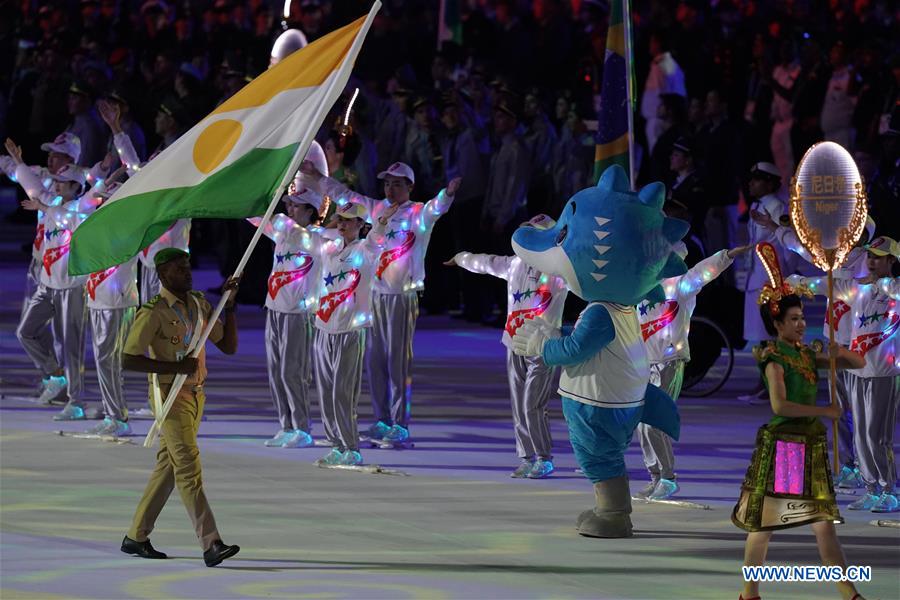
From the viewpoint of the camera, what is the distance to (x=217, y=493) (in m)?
13.9

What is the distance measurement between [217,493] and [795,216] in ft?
14.7

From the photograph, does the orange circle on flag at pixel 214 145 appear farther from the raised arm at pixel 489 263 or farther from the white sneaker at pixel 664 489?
the white sneaker at pixel 664 489

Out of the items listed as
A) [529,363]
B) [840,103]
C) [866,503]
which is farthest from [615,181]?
[840,103]

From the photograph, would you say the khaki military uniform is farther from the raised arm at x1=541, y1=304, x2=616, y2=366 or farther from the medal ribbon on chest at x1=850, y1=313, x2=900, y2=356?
the medal ribbon on chest at x1=850, y1=313, x2=900, y2=356

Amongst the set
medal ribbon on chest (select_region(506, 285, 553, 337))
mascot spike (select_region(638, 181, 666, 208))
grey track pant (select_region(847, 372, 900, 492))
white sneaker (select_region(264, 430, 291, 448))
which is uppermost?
mascot spike (select_region(638, 181, 666, 208))

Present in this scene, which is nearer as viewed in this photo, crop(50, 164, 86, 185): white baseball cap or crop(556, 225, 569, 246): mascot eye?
crop(556, 225, 569, 246): mascot eye

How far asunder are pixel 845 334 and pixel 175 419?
4804mm

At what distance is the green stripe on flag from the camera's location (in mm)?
11734

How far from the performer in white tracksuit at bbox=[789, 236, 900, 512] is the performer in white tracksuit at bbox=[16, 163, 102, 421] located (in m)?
6.32

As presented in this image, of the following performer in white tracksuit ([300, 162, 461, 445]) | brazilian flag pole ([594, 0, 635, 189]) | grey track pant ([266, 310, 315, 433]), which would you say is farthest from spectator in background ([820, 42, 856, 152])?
grey track pant ([266, 310, 315, 433])

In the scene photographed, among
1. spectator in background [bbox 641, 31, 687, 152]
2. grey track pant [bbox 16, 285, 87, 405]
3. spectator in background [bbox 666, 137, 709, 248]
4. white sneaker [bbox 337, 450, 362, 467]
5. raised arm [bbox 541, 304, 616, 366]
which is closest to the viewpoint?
raised arm [bbox 541, 304, 616, 366]

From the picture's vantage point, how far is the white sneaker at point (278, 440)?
16016 millimetres

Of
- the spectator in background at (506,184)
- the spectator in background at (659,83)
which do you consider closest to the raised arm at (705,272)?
the spectator in background at (506,184)

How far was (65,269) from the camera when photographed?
17109 millimetres
